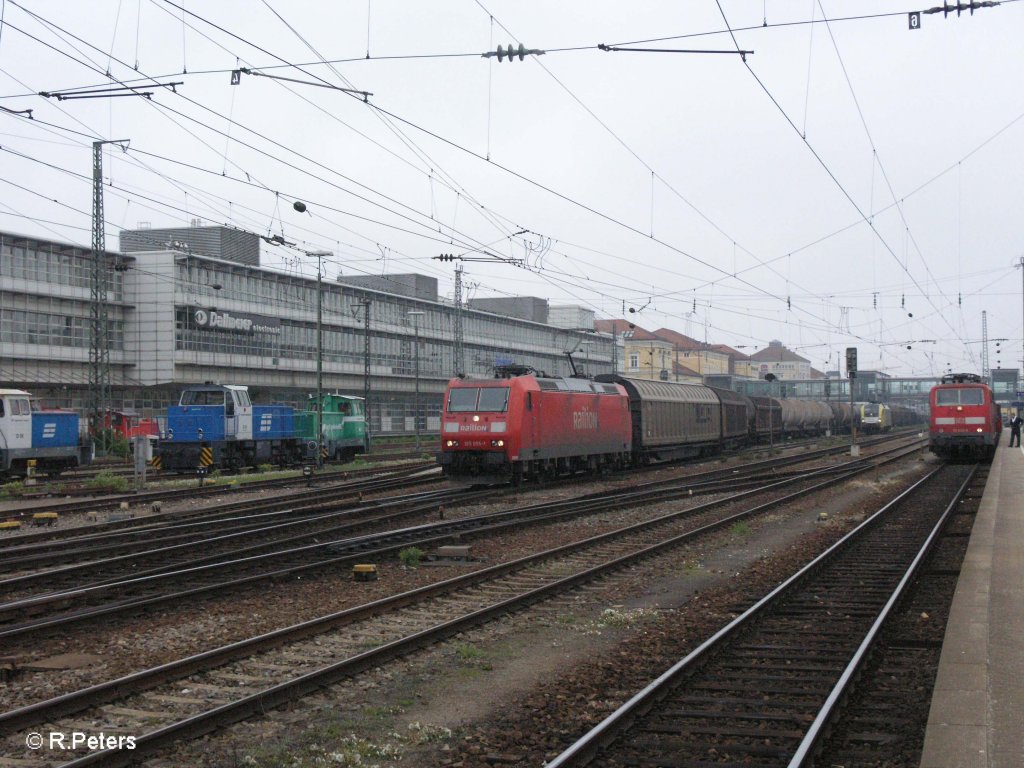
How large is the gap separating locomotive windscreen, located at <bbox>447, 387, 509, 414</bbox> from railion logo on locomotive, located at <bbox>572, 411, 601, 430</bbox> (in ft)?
12.0

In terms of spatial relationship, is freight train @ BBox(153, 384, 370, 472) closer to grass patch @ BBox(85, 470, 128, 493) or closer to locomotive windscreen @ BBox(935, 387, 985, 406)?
grass patch @ BBox(85, 470, 128, 493)

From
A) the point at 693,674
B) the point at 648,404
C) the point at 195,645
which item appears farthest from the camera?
the point at 648,404

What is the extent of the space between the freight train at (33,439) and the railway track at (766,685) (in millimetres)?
24157

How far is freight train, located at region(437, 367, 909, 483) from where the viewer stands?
25.6m

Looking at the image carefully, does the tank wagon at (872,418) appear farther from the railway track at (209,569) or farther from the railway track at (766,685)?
the railway track at (766,685)

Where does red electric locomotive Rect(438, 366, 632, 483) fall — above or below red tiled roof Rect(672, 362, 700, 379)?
below

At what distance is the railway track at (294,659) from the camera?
6.70 metres

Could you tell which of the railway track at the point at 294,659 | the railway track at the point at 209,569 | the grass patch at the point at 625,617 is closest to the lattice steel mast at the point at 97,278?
the railway track at the point at 209,569

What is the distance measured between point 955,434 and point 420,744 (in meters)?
34.6

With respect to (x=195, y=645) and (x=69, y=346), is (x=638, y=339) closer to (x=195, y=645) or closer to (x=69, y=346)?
(x=69, y=346)

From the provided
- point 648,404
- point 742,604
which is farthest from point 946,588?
point 648,404

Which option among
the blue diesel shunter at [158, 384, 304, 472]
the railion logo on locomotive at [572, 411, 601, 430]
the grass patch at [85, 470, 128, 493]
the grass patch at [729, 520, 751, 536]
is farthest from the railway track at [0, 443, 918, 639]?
the blue diesel shunter at [158, 384, 304, 472]

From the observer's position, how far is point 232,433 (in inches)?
1352

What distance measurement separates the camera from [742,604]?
36.6 feet
